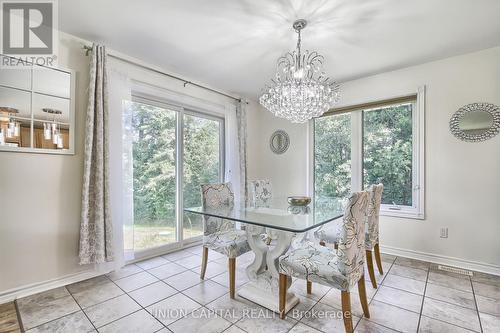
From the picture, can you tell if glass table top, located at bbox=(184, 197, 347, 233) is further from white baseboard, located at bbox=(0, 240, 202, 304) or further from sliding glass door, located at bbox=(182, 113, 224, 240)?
white baseboard, located at bbox=(0, 240, 202, 304)

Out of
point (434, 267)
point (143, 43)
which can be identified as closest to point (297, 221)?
point (434, 267)

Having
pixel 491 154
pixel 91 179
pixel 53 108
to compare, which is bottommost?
pixel 91 179

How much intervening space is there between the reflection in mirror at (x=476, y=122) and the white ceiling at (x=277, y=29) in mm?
695

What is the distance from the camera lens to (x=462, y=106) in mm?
2717

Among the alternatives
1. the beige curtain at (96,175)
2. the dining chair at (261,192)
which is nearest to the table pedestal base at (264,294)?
the dining chair at (261,192)

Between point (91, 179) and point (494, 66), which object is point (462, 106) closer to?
point (494, 66)

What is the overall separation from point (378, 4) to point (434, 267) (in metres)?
2.72

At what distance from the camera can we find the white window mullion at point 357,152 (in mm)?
3449

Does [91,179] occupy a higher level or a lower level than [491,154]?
lower

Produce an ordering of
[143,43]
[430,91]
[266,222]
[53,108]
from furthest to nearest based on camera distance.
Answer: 1. [430,91]
2. [143,43]
3. [53,108]
4. [266,222]

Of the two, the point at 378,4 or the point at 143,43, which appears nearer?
the point at 378,4

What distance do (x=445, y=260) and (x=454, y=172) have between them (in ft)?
3.30

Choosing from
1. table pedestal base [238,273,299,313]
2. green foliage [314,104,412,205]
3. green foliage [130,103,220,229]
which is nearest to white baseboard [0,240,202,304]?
green foliage [130,103,220,229]

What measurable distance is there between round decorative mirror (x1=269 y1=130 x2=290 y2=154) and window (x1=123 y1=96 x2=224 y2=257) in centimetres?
112
